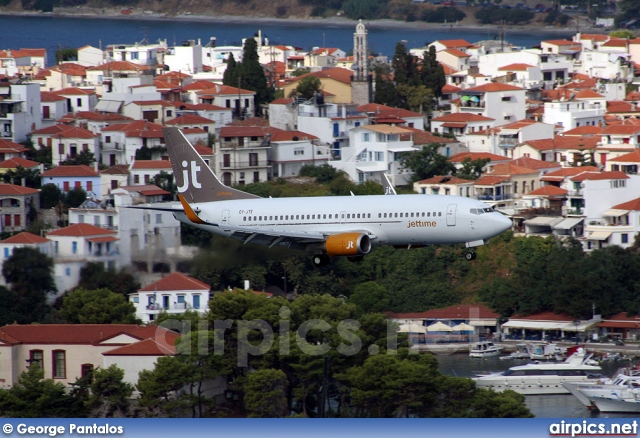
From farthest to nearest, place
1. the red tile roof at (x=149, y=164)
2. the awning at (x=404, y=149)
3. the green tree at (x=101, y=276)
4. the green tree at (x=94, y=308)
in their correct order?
the awning at (x=404, y=149) < the red tile roof at (x=149, y=164) < the green tree at (x=94, y=308) < the green tree at (x=101, y=276)

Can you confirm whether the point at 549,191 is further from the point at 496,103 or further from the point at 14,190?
the point at 14,190

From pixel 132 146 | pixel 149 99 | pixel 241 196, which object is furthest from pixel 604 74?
pixel 241 196

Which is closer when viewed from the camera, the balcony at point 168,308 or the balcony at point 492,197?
the balcony at point 168,308

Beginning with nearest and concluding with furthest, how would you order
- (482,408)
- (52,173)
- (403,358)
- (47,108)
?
(482,408) → (403,358) → (52,173) → (47,108)

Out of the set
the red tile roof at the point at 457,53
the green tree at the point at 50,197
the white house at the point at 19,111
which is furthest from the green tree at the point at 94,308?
the red tile roof at the point at 457,53

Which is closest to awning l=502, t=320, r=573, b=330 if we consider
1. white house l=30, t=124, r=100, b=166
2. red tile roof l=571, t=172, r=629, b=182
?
red tile roof l=571, t=172, r=629, b=182

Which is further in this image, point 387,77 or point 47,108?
point 387,77

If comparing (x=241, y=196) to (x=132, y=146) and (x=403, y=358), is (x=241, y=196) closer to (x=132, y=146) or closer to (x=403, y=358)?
(x=403, y=358)

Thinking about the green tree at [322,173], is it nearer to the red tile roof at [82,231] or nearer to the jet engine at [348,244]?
the red tile roof at [82,231]

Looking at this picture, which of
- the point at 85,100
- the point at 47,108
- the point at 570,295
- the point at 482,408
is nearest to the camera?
the point at 482,408
